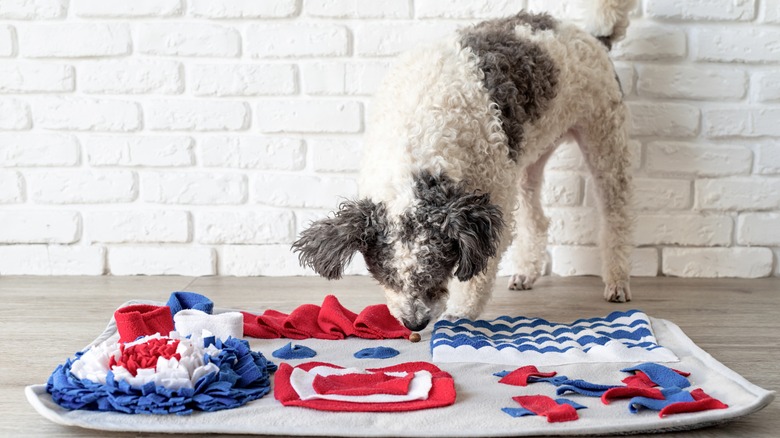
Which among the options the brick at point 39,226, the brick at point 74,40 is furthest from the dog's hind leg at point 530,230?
the brick at point 39,226

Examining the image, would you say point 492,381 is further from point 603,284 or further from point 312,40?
point 312,40

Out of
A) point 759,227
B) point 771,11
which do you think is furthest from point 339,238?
point 771,11

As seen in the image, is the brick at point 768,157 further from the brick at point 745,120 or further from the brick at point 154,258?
the brick at point 154,258

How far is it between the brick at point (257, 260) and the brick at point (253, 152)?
0.35 metres

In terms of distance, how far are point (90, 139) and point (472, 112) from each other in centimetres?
173

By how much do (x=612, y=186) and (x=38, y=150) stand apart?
2327 millimetres

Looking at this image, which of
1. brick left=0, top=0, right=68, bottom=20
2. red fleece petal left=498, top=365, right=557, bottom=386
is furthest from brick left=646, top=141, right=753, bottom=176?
brick left=0, top=0, right=68, bottom=20

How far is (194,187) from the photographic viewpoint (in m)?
3.12

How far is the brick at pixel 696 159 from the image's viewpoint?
3.12m

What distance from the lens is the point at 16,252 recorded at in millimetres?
3154

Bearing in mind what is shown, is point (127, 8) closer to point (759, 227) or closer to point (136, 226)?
point (136, 226)

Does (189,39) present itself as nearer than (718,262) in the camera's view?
Yes

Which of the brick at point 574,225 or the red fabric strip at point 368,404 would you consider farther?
the brick at point 574,225

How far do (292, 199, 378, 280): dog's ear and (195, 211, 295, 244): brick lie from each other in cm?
113
